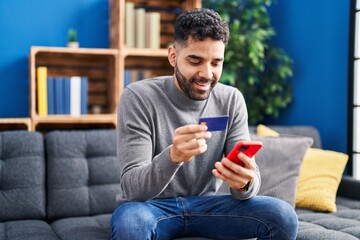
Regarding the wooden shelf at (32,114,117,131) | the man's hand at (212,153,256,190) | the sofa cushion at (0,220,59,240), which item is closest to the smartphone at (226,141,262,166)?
the man's hand at (212,153,256,190)

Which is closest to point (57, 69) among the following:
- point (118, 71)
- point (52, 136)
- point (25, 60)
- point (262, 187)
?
point (25, 60)

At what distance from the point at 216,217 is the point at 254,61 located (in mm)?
1800

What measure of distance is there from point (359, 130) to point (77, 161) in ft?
5.79

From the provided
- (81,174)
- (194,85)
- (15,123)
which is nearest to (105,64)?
(15,123)

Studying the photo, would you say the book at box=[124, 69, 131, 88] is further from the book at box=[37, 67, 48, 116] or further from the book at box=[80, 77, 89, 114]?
the book at box=[37, 67, 48, 116]

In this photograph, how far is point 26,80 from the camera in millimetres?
3303

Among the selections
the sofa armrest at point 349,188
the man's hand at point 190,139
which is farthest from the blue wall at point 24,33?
the man's hand at point 190,139

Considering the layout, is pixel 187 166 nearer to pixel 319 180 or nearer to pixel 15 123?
pixel 319 180

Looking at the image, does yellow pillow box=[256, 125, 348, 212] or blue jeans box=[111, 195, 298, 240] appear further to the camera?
yellow pillow box=[256, 125, 348, 212]

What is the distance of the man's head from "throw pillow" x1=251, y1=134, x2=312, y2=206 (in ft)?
2.37

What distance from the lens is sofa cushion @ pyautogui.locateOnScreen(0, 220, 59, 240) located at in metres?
1.93

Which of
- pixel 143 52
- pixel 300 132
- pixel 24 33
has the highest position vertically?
pixel 24 33

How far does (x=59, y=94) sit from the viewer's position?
307cm

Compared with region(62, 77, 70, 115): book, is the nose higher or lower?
higher
